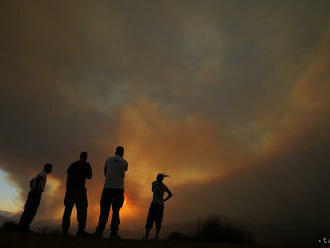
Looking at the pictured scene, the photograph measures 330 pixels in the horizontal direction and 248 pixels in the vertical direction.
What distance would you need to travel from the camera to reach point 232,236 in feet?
48.5

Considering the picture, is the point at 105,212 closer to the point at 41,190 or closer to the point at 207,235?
the point at 41,190

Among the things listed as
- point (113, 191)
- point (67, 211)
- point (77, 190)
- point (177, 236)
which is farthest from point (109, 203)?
point (177, 236)

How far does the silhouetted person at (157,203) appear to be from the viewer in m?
10.8

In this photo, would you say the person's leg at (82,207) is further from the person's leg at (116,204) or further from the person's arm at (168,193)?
the person's arm at (168,193)

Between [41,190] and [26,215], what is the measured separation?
3.21 feet

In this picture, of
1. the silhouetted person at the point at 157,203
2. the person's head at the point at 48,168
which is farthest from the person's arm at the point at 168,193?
the person's head at the point at 48,168

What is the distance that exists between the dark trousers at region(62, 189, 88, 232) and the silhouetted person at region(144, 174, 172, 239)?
2.55 meters

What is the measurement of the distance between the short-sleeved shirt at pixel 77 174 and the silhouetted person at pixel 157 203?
2.61m

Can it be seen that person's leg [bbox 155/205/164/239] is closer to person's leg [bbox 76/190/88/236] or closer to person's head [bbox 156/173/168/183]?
person's head [bbox 156/173/168/183]

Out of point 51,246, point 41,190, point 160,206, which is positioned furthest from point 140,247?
point 41,190

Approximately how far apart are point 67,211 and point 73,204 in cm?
26

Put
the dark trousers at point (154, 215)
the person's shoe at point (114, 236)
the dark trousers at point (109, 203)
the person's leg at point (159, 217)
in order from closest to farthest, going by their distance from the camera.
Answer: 1. the person's shoe at point (114, 236)
2. the dark trousers at point (109, 203)
3. the person's leg at point (159, 217)
4. the dark trousers at point (154, 215)

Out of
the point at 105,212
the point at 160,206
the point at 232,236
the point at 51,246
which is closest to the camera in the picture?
the point at 51,246

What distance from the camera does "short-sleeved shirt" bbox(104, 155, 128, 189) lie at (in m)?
8.96
